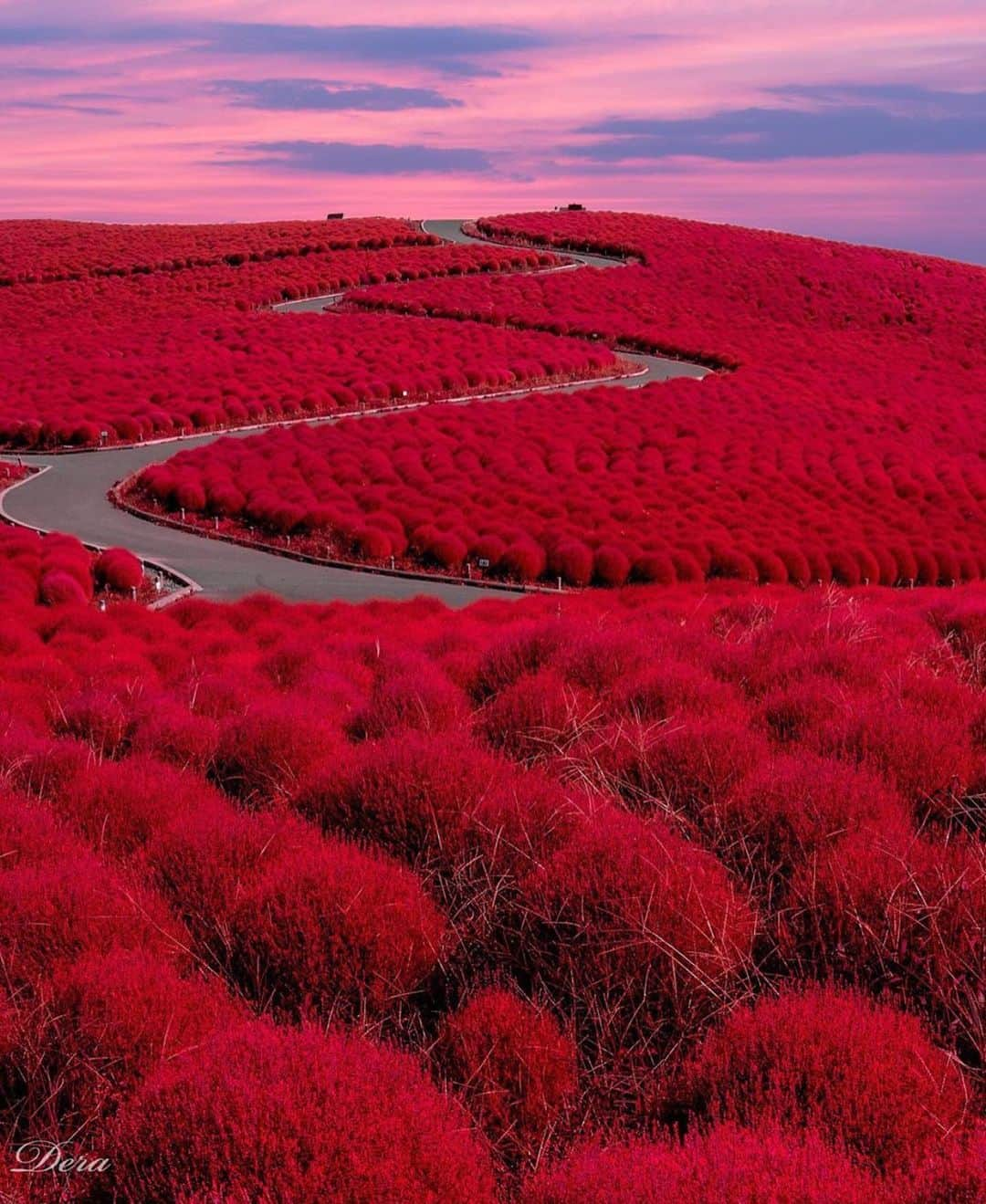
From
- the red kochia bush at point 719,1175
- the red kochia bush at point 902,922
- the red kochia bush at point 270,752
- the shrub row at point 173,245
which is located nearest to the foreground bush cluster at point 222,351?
the shrub row at point 173,245

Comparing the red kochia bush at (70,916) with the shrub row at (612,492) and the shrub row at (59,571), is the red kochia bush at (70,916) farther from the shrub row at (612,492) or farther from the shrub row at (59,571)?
the shrub row at (612,492)

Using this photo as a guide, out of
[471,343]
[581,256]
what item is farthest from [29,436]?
[581,256]

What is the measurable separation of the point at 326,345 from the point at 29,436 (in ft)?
46.5

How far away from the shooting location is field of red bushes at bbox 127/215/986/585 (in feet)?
72.5

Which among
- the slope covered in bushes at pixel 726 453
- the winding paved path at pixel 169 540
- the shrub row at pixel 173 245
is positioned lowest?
the winding paved path at pixel 169 540

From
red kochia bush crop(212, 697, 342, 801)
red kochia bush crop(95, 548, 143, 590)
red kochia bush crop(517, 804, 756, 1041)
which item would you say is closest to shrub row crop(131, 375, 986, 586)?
red kochia bush crop(95, 548, 143, 590)

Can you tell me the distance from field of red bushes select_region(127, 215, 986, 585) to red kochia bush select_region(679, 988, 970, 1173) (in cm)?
1680

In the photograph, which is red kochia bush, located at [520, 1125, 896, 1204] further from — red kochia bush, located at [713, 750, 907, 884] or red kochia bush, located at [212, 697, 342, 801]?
red kochia bush, located at [212, 697, 342, 801]

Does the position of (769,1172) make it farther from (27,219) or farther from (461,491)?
(27,219)

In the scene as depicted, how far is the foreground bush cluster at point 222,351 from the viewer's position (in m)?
36.2

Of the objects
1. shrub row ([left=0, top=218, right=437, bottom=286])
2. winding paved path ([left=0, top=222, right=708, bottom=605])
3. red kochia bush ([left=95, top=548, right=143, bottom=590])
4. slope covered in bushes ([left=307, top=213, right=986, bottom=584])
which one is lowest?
winding paved path ([left=0, top=222, right=708, bottom=605])

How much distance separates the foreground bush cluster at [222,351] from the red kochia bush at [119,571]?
15274 millimetres

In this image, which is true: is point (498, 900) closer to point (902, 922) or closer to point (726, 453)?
point (902, 922)

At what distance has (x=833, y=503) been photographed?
26.5 m
